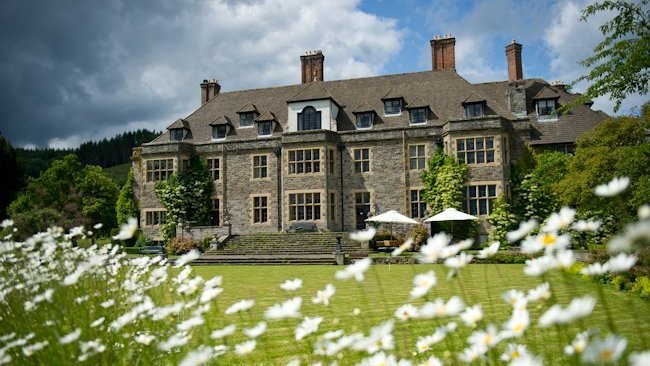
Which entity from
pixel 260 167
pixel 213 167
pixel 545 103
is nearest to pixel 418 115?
pixel 545 103

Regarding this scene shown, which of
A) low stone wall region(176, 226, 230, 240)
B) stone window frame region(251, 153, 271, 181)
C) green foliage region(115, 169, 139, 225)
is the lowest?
low stone wall region(176, 226, 230, 240)

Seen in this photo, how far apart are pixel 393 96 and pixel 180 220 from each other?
576 inches

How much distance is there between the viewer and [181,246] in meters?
28.7

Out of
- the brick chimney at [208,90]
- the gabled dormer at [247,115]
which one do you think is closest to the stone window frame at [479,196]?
the gabled dormer at [247,115]

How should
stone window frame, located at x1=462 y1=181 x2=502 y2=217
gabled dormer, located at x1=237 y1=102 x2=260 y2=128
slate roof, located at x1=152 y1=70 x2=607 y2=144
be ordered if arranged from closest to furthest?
stone window frame, located at x1=462 y1=181 x2=502 y2=217 → slate roof, located at x1=152 y1=70 x2=607 y2=144 → gabled dormer, located at x1=237 y1=102 x2=260 y2=128

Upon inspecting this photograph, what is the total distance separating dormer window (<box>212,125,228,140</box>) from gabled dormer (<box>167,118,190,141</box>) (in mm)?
2230

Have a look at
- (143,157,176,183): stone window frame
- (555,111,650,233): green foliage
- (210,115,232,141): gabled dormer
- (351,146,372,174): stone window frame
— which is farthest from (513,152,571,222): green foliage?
(143,157,176,183): stone window frame

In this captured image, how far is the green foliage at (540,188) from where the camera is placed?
25.9 metres

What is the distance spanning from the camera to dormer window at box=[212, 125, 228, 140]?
109 ft

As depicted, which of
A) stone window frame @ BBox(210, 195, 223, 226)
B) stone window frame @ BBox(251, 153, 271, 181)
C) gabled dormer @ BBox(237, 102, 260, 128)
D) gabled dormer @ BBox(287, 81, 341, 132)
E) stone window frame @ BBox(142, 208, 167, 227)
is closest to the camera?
gabled dormer @ BBox(287, 81, 341, 132)

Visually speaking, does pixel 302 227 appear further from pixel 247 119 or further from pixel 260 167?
pixel 247 119

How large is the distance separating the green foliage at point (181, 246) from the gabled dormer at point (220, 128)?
7096 mm

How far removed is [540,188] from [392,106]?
9583 millimetres

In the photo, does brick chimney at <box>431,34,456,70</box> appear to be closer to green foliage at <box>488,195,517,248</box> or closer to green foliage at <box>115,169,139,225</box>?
green foliage at <box>488,195,517,248</box>
